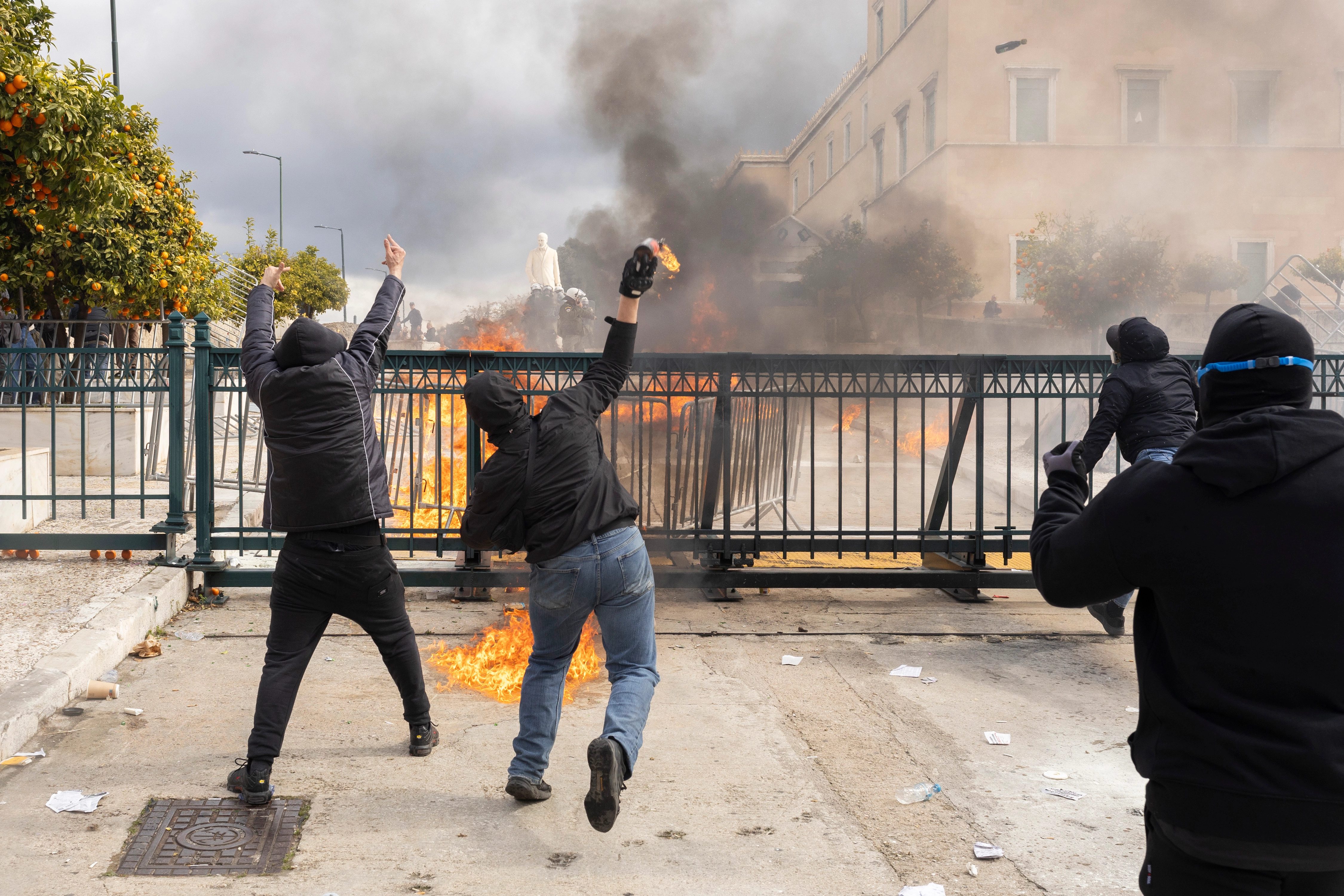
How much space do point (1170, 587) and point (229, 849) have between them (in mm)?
→ 2905

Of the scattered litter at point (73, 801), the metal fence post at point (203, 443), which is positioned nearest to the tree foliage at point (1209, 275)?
the metal fence post at point (203, 443)

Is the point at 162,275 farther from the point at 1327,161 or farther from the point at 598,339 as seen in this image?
the point at 1327,161

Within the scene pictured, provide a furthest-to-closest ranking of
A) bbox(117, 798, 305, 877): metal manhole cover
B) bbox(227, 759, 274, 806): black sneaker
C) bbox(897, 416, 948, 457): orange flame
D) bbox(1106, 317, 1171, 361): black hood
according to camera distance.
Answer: bbox(897, 416, 948, 457): orange flame
bbox(1106, 317, 1171, 361): black hood
bbox(227, 759, 274, 806): black sneaker
bbox(117, 798, 305, 877): metal manhole cover

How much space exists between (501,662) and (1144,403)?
3838 mm

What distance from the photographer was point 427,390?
632 centimetres

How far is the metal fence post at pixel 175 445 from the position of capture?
6.34m

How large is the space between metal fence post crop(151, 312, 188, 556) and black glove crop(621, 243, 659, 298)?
13.1 feet

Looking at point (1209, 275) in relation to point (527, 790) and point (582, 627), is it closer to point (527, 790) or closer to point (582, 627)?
point (582, 627)

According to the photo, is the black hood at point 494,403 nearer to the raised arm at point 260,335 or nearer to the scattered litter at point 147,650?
the raised arm at point 260,335

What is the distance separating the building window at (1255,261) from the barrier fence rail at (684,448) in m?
28.1

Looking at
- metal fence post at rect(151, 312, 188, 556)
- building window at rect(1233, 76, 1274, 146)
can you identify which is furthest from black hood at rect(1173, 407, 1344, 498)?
building window at rect(1233, 76, 1274, 146)

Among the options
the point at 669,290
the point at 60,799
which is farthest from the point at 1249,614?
the point at 669,290

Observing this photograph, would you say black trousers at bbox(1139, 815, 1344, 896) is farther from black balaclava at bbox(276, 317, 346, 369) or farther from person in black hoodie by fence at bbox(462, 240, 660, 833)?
black balaclava at bbox(276, 317, 346, 369)

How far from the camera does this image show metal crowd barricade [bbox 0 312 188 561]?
20.9 feet
